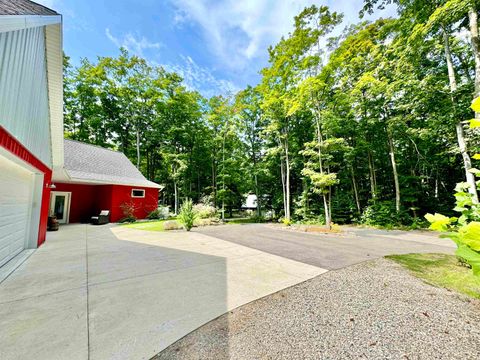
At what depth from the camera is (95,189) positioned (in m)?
13.4

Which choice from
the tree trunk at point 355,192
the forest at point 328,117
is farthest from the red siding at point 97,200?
the tree trunk at point 355,192

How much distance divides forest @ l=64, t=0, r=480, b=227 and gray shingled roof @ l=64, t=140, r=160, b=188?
391 centimetres

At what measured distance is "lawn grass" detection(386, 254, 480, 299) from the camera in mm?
3150

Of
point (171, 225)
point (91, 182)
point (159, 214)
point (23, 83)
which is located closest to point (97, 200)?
point (91, 182)

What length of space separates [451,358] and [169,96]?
22509 millimetres

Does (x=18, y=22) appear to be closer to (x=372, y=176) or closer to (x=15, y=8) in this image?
(x=15, y=8)

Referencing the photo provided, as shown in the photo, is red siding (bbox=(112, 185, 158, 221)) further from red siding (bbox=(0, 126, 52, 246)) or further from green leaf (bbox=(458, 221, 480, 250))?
green leaf (bbox=(458, 221, 480, 250))

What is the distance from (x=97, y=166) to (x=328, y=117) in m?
15.2

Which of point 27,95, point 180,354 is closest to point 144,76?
point 27,95

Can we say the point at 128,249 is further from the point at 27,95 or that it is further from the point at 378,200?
the point at 378,200

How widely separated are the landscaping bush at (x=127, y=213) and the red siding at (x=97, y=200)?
0.58 feet

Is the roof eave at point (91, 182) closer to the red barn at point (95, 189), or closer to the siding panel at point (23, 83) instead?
the red barn at point (95, 189)

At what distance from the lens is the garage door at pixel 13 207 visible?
12.1 ft

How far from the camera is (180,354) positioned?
1.85 meters
